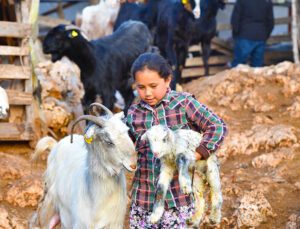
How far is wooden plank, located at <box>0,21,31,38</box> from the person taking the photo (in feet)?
31.0

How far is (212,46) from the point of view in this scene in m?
15.4

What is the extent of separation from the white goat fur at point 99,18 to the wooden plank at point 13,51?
4321mm

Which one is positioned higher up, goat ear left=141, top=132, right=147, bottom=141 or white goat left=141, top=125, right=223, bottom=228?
goat ear left=141, top=132, right=147, bottom=141

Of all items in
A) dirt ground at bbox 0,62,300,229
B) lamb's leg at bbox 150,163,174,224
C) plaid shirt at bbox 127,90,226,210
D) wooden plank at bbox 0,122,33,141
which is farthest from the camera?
wooden plank at bbox 0,122,33,141

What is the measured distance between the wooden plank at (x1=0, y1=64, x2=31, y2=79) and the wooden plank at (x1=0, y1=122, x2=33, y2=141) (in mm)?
654

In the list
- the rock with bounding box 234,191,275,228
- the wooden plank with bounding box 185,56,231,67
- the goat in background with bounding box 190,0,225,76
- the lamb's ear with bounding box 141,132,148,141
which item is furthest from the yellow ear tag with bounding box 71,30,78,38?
the lamb's ear with bounding box 141,132,148,141

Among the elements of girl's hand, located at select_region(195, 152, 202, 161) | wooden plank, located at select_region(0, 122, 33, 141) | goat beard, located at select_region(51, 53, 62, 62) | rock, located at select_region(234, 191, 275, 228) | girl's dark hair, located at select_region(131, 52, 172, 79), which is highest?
girl's dark hair, located at select_region(131, 52, 172, 79)

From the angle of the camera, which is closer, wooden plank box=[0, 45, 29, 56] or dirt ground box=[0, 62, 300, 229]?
dirt ground box=[0, 62, 300, 229]

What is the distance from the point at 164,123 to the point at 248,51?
9.46 meters

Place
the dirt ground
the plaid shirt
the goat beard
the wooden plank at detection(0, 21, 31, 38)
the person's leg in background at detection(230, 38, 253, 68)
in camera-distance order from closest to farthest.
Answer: the plaid shirt < the dirt ground < the wooden plank at detection(0, 21, 31, 38) < the goat beard < the person's leg in background at detection(230, 38, 253, 68)

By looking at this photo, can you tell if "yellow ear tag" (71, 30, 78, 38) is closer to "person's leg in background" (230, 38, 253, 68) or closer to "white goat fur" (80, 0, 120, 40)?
"white goat fur" (80, 0, 120, 40)

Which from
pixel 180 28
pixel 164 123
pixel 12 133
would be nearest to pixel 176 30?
pixel 180 28

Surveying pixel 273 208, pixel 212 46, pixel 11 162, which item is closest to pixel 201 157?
pixel 273 208

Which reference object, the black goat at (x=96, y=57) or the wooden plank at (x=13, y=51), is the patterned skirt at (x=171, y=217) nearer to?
the wooden plank at (x=13, y=51)
